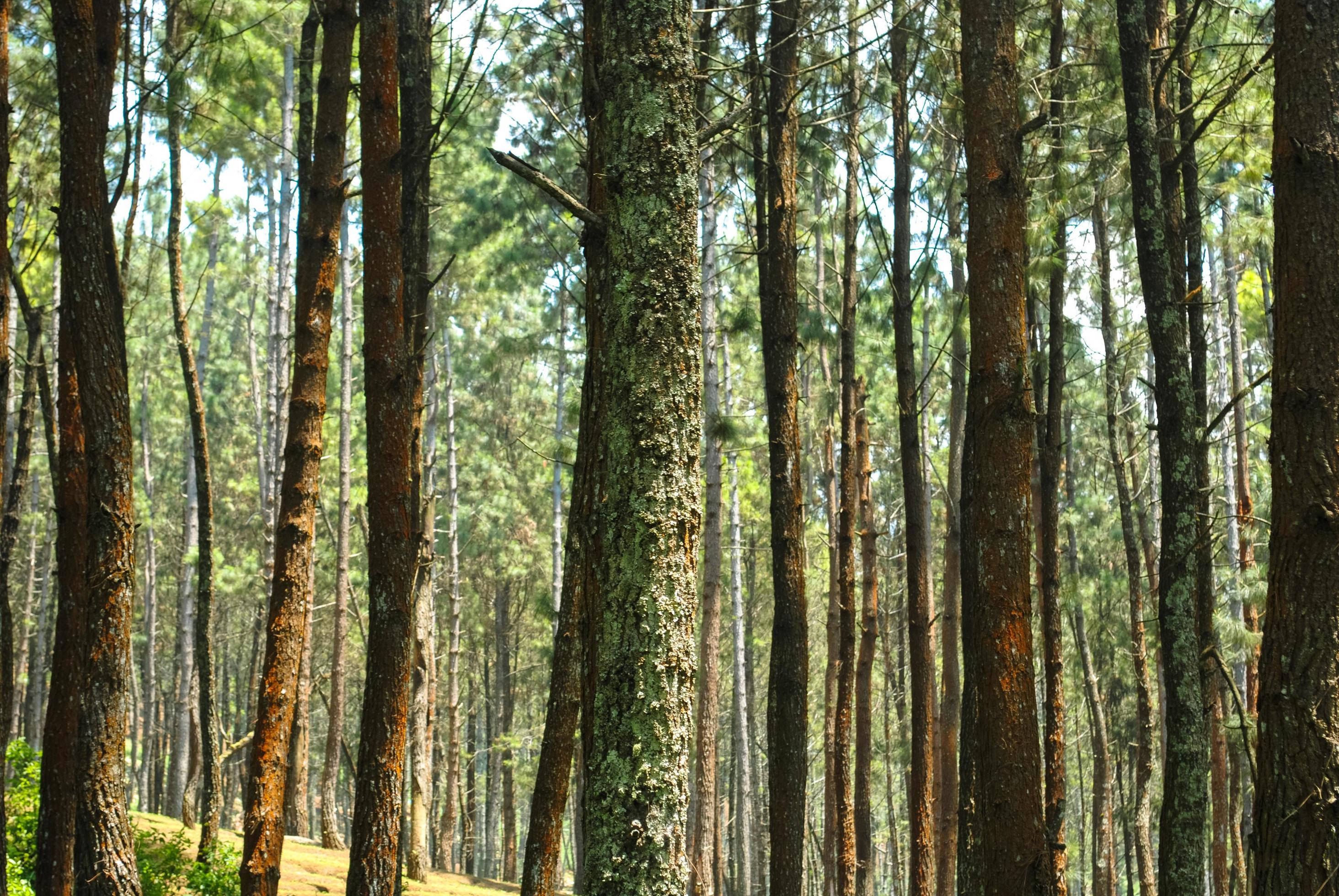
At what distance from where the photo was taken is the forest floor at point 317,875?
29.6 feet

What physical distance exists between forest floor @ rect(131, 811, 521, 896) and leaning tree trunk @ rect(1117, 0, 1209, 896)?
6.58 m

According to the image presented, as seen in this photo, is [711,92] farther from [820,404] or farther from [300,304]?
[820,404]

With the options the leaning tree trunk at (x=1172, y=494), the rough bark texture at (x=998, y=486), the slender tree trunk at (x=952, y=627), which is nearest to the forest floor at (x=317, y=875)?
the slender tree trunk at (x=952, y=627)

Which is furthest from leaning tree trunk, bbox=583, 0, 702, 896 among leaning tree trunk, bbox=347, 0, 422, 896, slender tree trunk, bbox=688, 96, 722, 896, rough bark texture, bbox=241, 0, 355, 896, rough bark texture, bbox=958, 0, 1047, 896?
slender tree trunk, bbox=688, 96, 722, 896

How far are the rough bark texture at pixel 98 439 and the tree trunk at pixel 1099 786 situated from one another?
11362mm

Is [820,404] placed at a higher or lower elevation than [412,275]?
higher

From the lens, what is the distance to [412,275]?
6148mm

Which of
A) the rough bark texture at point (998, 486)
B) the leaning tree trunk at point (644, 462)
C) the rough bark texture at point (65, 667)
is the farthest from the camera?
the rough bark texture at point (65, 667)

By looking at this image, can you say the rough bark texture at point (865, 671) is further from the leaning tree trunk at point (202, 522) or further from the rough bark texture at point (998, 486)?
the leaning tree trunk at point (202, 522)

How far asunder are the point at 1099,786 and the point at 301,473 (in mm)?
17418

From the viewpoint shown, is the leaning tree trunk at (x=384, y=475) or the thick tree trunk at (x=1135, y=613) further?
the thick tree trunk at (x=1135, y=613)

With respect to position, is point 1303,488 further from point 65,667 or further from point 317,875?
point 317,875

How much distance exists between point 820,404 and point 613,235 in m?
20.8

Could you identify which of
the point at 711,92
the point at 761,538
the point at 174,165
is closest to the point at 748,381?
the point at 761,538
